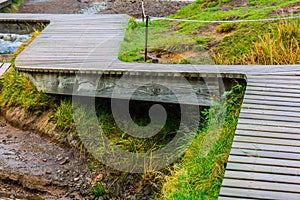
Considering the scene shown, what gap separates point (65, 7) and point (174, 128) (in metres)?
9.00

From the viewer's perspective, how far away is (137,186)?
5445mm

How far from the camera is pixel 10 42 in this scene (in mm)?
9633

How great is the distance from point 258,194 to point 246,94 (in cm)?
172

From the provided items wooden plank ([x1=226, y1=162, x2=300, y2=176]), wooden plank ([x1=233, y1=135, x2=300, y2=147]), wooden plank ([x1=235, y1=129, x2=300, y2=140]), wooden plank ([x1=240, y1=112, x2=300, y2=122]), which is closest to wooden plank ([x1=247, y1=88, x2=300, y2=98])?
wooden plank ([x1=240, y1=112, x2=300, y2=122])

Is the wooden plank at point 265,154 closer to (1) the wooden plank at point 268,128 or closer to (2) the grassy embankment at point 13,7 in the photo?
(1) the wooden plank at point 268,128

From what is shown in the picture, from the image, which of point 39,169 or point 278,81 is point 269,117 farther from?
point 39,169

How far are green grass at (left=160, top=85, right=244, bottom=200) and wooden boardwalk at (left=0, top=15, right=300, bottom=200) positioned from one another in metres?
0.37

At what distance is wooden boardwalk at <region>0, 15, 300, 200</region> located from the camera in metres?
3.45

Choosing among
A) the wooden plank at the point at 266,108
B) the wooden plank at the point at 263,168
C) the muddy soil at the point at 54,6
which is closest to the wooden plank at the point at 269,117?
the wooden plank at the point at 266,108

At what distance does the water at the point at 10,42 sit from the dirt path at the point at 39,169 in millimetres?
2957

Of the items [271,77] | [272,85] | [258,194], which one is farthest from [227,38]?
[258,194]

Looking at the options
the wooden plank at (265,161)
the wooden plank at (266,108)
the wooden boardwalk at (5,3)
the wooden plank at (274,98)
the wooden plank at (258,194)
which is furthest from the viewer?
the wooden boardwalk at (5,3)

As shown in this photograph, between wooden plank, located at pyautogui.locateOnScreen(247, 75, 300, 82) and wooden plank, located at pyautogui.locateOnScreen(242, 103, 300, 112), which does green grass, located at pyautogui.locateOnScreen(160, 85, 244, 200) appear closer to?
wooden plank, located at pyautogui.locateOnScreen(247, 75, 300, 82)

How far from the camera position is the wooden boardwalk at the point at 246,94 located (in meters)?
3.45
